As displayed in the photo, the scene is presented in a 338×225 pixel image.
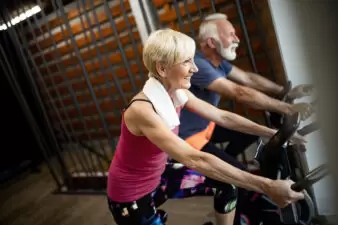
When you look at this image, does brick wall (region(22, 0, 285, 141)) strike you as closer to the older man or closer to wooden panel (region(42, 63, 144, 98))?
wooden panel (region(42, 63, 144, 98))

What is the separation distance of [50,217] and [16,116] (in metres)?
2.48

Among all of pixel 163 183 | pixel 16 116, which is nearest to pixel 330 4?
pixel 163 183

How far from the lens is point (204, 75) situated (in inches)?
74.4

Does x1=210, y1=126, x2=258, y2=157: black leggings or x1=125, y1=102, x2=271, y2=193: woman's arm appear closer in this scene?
x1=125, y1=102, x2=271, y2=193: woman's arm

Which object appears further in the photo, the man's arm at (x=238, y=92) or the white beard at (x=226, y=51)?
the white beard at (x=226, y=51)

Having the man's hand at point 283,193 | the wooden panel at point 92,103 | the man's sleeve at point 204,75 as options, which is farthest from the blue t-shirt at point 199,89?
the wooden panel at point 92,103

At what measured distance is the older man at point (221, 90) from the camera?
1762 millimetres

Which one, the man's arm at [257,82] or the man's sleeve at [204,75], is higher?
the man's sleeve at [204,75]

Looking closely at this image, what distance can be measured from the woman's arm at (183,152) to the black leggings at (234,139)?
91cm

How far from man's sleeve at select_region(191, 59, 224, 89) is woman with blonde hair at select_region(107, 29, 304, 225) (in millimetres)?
219

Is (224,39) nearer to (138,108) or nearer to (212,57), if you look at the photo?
(212,57)

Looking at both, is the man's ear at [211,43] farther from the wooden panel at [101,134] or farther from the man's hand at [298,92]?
the wooden panel at [101,134]

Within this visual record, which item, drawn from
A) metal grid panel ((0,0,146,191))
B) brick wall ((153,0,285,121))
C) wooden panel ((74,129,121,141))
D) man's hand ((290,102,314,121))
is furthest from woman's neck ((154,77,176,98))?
wooden panel ((74,129,121,141))

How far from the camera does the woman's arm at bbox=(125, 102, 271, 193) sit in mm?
1189
